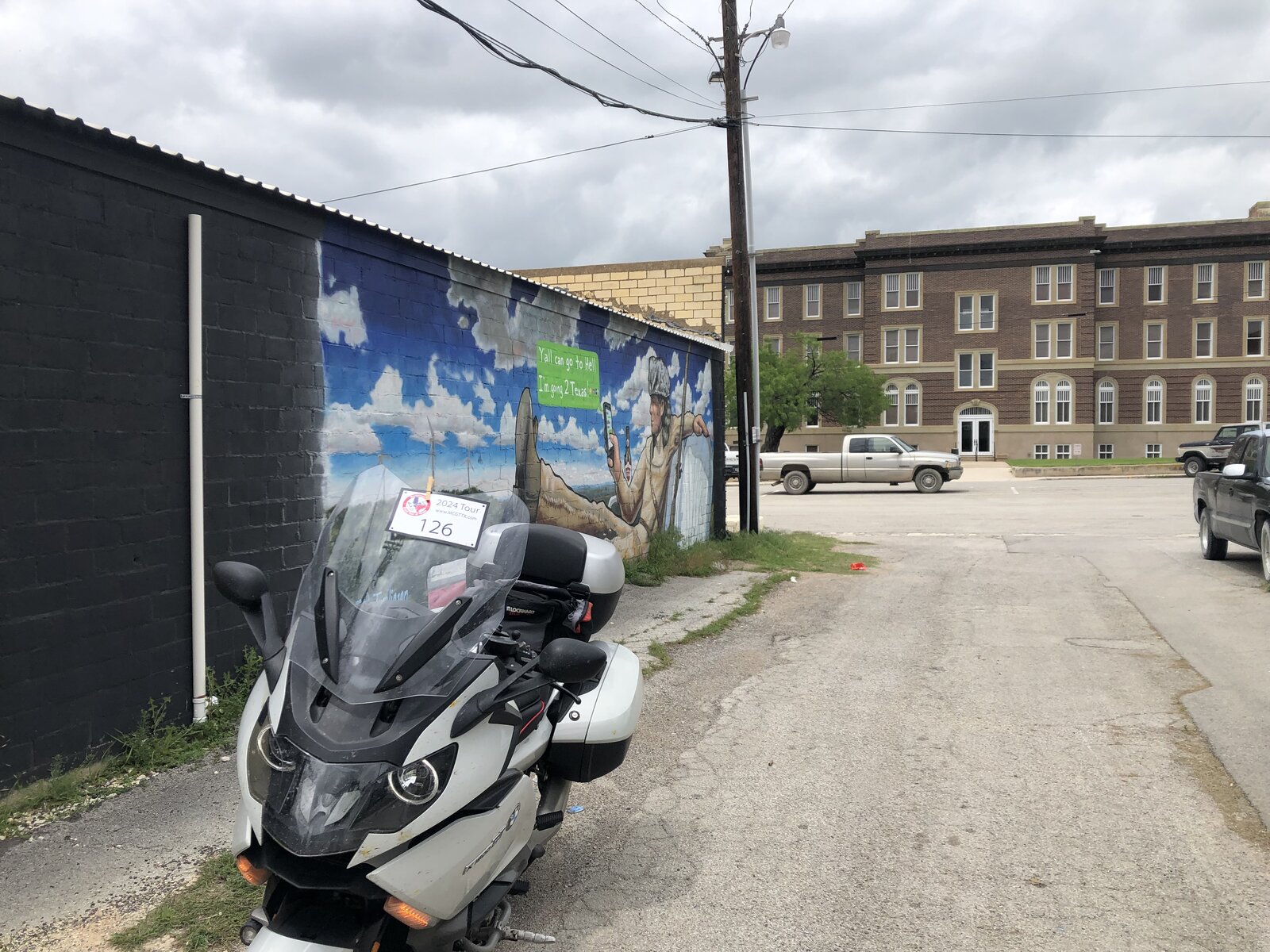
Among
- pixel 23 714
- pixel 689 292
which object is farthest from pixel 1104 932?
pixel 689 292

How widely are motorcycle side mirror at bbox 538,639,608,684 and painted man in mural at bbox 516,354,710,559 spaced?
Answer: 656 cm

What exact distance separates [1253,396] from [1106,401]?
7.44 m

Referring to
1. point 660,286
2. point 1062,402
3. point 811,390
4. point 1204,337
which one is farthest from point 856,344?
point 660,286

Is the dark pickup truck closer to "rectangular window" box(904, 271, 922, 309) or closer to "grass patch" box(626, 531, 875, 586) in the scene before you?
"grass patch" box(626, 531, 875, 586)

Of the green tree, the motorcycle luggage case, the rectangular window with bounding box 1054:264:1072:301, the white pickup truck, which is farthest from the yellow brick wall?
the rectangular window with bounding box 1054:264:1072:301

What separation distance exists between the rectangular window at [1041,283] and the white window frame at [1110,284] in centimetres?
340

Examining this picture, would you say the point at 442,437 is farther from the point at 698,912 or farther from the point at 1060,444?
the point at 1060,444

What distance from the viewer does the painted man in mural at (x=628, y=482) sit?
9.88m

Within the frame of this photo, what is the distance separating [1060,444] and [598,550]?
57.3m

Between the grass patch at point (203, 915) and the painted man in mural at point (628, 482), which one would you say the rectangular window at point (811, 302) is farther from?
the grass patch at point (203, 915)

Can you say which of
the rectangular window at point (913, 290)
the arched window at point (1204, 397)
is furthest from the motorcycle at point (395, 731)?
the arched window at point (1204, 397)

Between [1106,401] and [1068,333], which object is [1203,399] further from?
[1068,333]

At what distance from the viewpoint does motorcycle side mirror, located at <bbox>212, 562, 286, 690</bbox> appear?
303 centimetres

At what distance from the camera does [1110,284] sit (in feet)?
186
